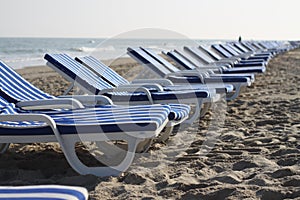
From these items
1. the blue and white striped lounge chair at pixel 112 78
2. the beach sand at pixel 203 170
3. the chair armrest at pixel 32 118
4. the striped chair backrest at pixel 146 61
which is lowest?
the beach sand at pixel 203 170

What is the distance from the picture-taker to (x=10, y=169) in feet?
11.8

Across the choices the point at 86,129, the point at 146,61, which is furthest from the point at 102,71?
the point at 86,129

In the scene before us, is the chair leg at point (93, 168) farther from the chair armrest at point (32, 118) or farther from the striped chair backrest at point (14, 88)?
the striped chair backrest at point (14, 88)

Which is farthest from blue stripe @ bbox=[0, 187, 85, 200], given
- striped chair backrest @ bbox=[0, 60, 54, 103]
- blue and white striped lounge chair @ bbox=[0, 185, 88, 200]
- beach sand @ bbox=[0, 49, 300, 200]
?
striped chair backrest @ bbox=[0, 60, 54, 103]

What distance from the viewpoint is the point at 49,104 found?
4066 mm

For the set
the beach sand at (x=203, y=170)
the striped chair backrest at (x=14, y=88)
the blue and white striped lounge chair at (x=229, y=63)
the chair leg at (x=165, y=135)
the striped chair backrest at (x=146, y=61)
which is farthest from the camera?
the blue and white striped lounge chair at (x=229, y=63)

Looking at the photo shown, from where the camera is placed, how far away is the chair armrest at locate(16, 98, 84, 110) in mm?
4062

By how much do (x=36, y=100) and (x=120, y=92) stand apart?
1.51 m

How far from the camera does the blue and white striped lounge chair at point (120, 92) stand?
489 centimetres

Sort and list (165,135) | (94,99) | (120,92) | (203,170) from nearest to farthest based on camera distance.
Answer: (203,170) < (94,99) < (165,135) < (120,92)

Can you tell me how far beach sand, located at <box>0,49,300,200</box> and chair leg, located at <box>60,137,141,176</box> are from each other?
0.06 metres

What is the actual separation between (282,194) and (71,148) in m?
1.36

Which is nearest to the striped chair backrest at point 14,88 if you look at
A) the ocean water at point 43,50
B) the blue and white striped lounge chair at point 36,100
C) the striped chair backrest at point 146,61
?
the blue and white striped lounge chair at point 36,100

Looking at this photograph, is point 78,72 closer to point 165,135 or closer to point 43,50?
point 165,135
